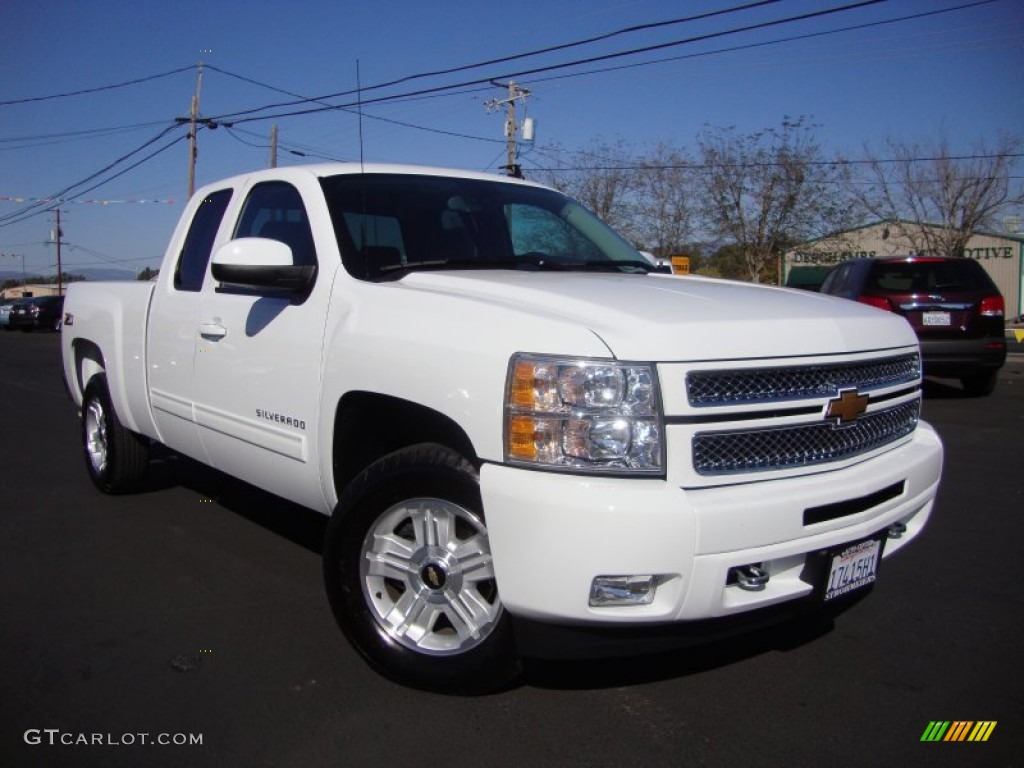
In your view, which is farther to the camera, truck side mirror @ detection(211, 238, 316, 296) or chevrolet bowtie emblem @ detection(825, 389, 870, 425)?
truck side mirror @ detection(211, 238, 316, 296)

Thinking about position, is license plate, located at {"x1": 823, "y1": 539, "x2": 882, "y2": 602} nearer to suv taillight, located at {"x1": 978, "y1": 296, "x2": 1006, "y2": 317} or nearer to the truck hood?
the truck hood

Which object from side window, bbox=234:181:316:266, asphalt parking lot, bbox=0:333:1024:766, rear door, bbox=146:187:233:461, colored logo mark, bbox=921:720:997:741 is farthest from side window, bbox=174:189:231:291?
colored logo mark, bbox=921:720:997:741

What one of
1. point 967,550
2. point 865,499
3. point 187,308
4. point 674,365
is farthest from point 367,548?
point 967,550

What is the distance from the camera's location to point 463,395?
109 inches

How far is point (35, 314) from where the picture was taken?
33906 mm

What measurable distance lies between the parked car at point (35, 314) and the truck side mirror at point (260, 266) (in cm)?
3450

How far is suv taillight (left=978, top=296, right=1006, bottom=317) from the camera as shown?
10.3m

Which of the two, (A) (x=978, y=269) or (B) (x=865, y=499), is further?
(A) (x=978, y=269)

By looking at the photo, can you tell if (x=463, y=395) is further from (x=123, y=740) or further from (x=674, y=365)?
Answer: (x=123, y=740)

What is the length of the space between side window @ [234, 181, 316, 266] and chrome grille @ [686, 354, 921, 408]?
6.32 feet

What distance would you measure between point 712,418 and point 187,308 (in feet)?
10.0

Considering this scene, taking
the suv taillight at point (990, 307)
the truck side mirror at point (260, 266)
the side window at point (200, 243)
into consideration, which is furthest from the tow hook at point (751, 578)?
the suv taillight at point (990, 307)

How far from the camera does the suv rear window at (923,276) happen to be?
1040cm

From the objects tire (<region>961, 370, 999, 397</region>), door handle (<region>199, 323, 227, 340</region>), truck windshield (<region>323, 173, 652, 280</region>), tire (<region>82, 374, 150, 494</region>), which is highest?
truck windshield (<region>323, 173, 652, 280</region>)
